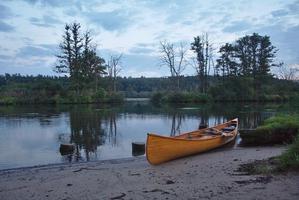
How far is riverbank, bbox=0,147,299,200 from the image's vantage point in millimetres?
6629

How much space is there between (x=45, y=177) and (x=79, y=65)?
1760 inches

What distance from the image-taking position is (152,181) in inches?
317

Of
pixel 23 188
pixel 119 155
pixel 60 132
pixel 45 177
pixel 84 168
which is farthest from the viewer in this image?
pixel 60 132

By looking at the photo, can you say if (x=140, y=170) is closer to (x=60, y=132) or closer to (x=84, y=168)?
(x=84, y=168)

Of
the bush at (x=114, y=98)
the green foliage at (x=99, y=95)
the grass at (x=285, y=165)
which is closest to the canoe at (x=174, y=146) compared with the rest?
the grass at (x=285, y=165)

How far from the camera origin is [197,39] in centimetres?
5731

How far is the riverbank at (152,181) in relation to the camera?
663 centimetres

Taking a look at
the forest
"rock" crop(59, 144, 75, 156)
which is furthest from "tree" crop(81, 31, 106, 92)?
"rock" crop(59, 144, 75, 156)

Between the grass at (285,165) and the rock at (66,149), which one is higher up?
the grass at (285,165)

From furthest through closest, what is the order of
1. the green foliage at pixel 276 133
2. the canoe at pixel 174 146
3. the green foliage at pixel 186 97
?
1. the green foliage at pixel 186 97
2. the green foliage at pixel 276 133
3. the canoe at pixel 174 146

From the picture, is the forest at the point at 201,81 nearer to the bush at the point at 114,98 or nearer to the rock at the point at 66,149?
the bush at the point at 114,98

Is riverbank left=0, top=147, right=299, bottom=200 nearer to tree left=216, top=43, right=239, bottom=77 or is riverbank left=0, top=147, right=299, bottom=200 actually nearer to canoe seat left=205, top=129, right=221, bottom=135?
canoe seat left=205, top=129, right=221, bottom=135

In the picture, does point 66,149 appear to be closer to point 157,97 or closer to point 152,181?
point 152,181

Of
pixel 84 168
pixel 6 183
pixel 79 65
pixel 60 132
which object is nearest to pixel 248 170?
pixel 84 168
